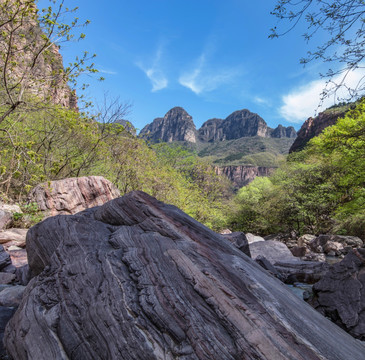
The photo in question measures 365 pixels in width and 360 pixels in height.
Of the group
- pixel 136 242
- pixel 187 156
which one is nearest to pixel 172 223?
pixel 136 242

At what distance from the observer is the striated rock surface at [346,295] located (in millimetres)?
5020

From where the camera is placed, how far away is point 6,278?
5.50 metres

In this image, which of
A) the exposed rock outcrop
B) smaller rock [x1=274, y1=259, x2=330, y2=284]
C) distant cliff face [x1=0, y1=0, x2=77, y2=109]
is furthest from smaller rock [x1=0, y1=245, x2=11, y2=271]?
smaller rock [x1=274, y1=259, x2=330, y2=284]

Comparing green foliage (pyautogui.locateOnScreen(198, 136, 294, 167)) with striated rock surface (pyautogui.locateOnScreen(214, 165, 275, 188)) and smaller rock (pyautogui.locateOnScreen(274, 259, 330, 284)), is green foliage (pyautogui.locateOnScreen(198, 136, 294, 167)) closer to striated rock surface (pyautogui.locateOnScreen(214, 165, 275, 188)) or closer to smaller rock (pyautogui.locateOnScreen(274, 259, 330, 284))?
striated rock surface (pyautogui.locateOnScreen(214, 165, 275, 188))

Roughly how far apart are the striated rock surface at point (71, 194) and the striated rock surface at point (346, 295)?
33.7ft

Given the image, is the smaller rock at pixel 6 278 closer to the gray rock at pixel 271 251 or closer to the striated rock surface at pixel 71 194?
the striated rock surface at pixel 71 194

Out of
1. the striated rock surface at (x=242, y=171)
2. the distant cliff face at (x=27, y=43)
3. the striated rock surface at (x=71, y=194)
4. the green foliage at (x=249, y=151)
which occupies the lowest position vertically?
the striated rock surface at (x=71, y=194)

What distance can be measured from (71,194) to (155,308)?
10733mm

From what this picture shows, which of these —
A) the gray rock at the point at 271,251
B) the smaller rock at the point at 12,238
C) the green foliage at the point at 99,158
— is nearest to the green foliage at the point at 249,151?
the green foliage at the point at 99,158

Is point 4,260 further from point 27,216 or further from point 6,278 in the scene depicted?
point 27,216

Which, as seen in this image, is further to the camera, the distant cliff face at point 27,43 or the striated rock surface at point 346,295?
the distant cliff face at point 27,43

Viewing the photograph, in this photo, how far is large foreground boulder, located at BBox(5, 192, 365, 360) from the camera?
2.18 meters

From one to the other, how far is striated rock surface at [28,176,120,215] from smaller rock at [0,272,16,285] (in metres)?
5.78

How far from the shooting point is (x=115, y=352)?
2240 mm
